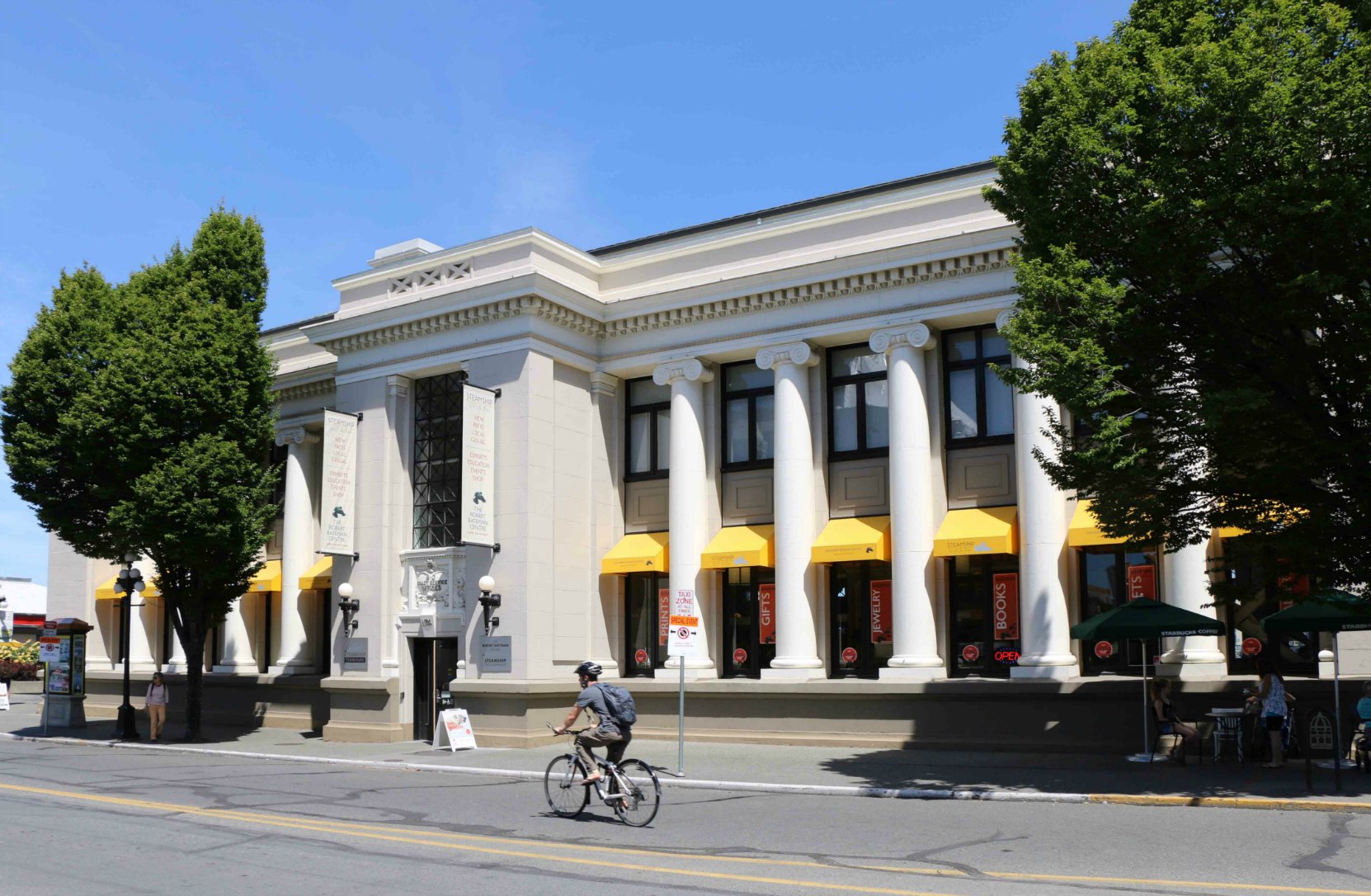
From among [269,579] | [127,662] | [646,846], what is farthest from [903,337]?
[127,662]

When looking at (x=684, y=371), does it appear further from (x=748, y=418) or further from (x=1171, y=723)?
(x=1171, y=723)

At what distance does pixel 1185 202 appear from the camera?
15641 mm

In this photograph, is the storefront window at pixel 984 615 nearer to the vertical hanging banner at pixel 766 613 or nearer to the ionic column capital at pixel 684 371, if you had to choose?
the vertical hanging banner at pixel 766 613

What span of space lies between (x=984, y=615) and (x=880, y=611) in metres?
2.24

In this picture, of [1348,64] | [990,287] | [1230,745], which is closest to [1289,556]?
[1230,745]

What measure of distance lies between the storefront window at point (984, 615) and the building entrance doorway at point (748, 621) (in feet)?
13.4

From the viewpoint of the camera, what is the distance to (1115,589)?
23.9 m

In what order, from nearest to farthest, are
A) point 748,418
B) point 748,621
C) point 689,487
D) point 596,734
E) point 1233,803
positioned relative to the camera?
point 596,734
point 1233,803
point 689,487
point 748,621
point 748,418

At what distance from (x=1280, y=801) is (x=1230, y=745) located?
17.6 feet

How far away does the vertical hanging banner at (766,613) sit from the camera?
27.3 metres

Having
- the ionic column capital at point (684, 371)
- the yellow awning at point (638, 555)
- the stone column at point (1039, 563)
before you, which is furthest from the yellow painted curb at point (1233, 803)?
the ionic column capital at point (684, 371)

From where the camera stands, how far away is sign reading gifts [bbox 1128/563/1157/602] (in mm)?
23406

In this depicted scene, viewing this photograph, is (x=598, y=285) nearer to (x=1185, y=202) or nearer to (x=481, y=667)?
(x=481, y=667)

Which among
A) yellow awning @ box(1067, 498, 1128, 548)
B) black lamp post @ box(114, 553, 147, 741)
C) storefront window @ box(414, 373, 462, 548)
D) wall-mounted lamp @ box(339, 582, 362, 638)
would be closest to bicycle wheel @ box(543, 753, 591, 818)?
yellow awning @ box(1067, 498, 1128, 548)
